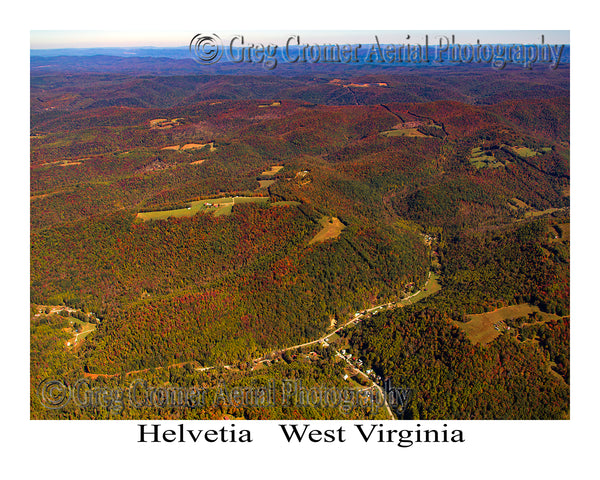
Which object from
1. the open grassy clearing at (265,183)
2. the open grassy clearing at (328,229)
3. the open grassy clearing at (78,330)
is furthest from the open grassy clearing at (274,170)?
the open grassy clearing at (78,330)

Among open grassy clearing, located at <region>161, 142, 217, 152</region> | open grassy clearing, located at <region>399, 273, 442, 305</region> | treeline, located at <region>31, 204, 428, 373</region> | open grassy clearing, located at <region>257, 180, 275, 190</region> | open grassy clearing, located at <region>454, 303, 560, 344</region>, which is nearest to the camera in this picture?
open grassy clearing, located at <region>454, 303, 560, 344</region>

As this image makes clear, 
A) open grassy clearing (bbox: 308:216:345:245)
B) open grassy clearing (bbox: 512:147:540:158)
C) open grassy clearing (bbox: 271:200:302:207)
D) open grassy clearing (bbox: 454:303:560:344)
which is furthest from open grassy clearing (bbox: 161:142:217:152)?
open grassy clearing (bbox: 454:303:560:344)

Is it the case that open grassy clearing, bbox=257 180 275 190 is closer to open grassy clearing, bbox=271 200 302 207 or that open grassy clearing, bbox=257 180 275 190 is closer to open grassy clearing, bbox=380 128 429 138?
open grassy clearing, bbox=271 200 302 207

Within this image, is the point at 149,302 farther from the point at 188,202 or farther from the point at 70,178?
the point at 70,178

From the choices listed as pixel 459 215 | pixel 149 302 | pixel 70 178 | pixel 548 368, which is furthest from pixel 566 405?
pixel 70 178

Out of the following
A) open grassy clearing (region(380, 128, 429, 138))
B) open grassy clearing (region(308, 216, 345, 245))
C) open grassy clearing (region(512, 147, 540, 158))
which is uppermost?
open grassy clearing (region(380, 128, 429, 138))

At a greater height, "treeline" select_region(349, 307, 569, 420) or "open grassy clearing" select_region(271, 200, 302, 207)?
"open grassy clearing" select_region(271, 200, 302, 207)

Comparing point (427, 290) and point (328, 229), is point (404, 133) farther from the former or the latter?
point (427, 290)

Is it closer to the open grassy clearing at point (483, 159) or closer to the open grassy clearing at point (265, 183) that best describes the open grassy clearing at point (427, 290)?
the open grassy clearing at point (265, 183)
